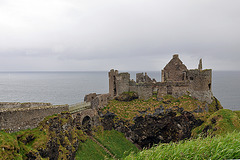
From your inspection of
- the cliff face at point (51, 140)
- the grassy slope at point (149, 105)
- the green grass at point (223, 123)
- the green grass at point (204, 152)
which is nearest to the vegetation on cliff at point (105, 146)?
the cliff face at point (51, 140)

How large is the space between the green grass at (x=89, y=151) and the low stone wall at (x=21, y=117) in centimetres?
762

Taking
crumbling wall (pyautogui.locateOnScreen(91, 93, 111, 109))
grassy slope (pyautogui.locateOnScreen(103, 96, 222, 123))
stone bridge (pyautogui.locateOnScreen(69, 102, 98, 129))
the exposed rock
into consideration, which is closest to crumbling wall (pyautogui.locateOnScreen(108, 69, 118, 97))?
the exposed rock

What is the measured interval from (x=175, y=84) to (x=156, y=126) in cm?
1099

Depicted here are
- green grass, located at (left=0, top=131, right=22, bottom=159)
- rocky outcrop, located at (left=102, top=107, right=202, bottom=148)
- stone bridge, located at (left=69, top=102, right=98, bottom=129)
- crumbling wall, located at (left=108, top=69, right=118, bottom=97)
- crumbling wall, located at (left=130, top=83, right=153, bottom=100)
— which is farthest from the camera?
crumbling wall, located at (left=108, top=69, right=118, bottom=97)

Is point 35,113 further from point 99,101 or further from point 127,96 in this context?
point 127,96

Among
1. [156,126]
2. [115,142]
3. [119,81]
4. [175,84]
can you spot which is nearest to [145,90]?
[119,81]

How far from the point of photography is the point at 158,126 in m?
33.1

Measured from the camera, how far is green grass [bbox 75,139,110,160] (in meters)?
24.3

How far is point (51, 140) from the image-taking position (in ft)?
65.6

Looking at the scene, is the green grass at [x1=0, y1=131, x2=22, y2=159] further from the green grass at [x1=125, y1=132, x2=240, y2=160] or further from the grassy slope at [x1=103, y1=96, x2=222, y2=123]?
the grassy slope at [x1=103, y1=96, x2=222, y2=123]

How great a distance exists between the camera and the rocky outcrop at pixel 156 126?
32.1 m

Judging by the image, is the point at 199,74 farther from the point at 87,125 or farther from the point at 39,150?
the point at 39,150

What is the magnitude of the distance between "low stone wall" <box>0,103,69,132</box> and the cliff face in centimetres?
71

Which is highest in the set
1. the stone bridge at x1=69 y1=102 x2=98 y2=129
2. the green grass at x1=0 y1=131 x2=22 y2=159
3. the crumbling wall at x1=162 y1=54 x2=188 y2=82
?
the crumbling wall at x1=162 y1=54 x2=188 y2=82
